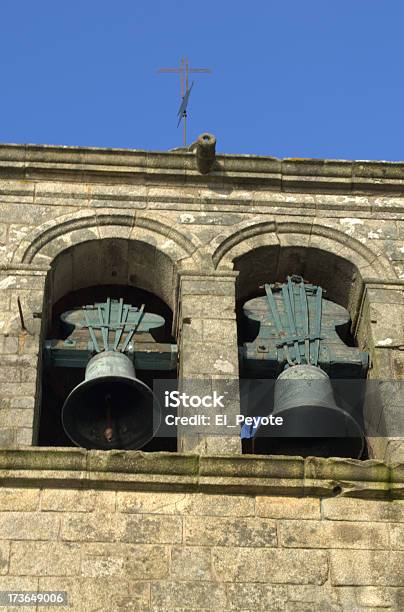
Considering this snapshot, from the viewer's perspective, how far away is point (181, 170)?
1339 centimetres

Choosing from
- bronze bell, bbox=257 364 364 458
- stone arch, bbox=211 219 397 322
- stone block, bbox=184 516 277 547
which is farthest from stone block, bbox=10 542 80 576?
stone arch, bbox=211 219 397 322

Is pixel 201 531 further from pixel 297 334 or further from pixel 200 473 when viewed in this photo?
pixel 297 334

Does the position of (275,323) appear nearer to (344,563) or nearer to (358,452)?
(358,452)

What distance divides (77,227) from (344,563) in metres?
4.27

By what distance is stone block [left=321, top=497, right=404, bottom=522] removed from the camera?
32.8 ft

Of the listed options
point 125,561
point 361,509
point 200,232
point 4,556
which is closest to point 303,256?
point 200,232

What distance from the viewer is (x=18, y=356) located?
11625 mm

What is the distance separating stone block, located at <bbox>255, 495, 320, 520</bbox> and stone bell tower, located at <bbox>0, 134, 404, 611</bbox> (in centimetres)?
1

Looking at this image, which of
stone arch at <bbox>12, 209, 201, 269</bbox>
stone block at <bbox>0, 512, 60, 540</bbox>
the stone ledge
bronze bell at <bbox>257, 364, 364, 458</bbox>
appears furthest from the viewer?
stone arch at <bbox>12, 209, 201, 269</bbox>

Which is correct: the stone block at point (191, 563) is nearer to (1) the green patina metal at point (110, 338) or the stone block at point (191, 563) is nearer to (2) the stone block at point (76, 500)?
(2) the stone block at point (76, 500)

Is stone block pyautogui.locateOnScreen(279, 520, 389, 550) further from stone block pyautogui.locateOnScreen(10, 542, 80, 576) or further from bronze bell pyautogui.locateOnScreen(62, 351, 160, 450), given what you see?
bronze bell pyautogui.locateOnScreen(62, 351, 160, 450)

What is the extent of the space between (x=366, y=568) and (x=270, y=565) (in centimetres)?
58

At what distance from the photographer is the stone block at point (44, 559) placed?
9.55 metres

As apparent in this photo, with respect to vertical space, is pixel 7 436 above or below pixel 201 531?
above
